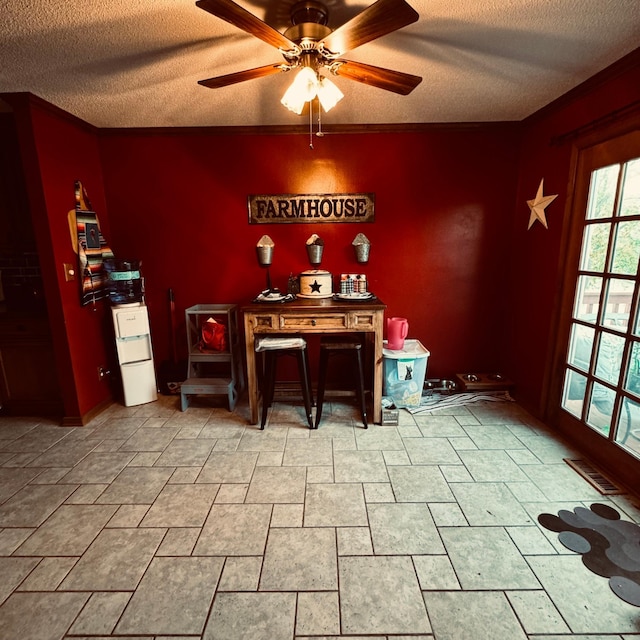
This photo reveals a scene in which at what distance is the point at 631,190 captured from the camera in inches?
84.8

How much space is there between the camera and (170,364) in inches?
141

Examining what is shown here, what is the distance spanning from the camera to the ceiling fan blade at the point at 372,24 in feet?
4.09

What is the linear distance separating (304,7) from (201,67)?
86 centimetres

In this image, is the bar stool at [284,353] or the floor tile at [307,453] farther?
the bar stool at [284,353]

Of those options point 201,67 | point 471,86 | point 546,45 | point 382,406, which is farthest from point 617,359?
point 201,67

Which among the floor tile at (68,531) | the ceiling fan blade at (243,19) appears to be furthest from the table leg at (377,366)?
the floor tile at (68,531)

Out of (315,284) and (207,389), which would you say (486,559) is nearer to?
(315,284)

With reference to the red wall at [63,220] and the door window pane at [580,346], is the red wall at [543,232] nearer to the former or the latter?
the door window pane at [580,346]

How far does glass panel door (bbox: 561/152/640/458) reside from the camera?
2143 millimetres

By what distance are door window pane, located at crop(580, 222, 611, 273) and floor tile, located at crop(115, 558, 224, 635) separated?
293 centimetres

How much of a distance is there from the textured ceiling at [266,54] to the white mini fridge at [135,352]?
1.65 metres

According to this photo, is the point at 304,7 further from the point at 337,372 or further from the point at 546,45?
the point at 337,372

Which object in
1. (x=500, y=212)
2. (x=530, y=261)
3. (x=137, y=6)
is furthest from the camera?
(x=500, y=212)

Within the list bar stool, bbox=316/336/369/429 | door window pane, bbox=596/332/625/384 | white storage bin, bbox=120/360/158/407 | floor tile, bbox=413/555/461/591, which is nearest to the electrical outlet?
white storage bin, bbox=120/360/158/407
